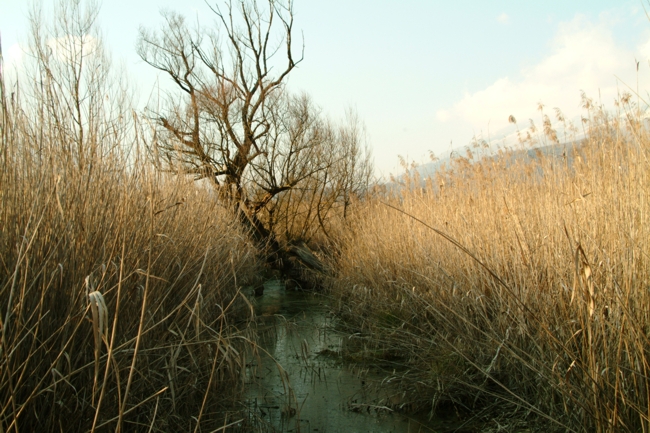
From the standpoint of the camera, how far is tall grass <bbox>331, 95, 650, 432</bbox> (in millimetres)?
1988

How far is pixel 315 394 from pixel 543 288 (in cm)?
187

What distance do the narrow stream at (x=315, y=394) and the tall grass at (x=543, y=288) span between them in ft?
1.07

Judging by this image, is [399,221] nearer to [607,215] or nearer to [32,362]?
[607,215]

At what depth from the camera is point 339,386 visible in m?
3.95

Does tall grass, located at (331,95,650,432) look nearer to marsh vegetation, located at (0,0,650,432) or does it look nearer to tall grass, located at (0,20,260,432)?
marsh vegetation, located at (0,0,650,432)

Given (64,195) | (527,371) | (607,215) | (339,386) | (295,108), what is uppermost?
(295,108)

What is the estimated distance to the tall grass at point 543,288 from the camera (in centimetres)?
199

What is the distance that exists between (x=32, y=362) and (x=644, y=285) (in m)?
2.36

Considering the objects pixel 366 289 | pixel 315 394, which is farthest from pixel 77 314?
pixel 366 289

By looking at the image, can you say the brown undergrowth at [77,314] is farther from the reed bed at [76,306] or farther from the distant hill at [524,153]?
the distant hill at [524,153]

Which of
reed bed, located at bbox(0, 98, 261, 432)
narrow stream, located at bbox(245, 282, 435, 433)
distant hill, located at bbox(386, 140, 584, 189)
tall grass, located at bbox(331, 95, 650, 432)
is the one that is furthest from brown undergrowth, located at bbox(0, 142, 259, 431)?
distant hill, located at bbox(386, 140, 584, 189)

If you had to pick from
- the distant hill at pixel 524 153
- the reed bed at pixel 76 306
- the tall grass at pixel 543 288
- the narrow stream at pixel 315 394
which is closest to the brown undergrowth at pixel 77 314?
the reed bed at pixel 76 306

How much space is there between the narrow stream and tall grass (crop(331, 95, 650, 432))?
0.33 meters

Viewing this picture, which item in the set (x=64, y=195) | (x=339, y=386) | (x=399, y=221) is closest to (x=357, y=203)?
(x=399, y=221)
